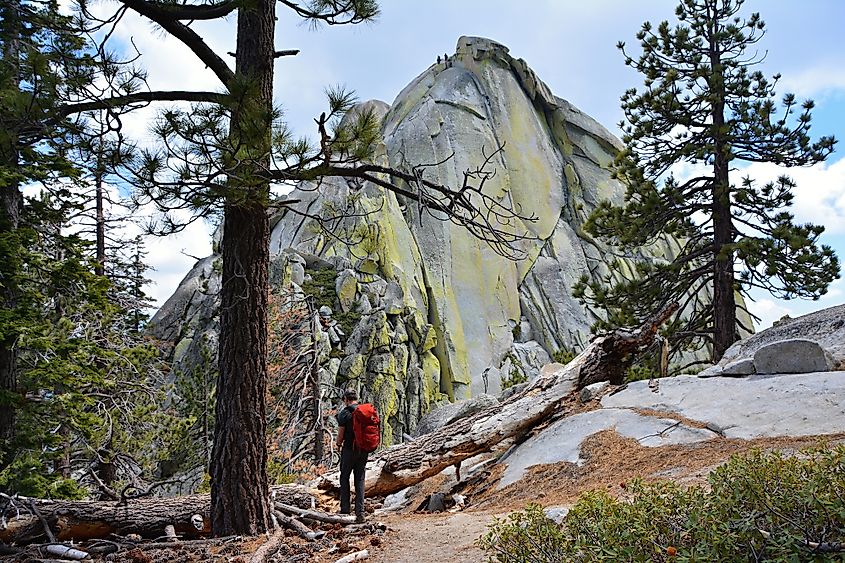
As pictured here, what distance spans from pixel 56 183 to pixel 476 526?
794cm

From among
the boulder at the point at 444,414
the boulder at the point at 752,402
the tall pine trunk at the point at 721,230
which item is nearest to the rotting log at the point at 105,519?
Result: the boulder at the point at 752,402

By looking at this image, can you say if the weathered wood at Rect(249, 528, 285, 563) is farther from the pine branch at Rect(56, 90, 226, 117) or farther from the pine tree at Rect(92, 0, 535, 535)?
the pine branch at Rect(56, 90, 226, 117)

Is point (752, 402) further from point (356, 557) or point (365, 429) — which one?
point (356, 557)

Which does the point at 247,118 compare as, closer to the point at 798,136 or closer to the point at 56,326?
the point at 56,326

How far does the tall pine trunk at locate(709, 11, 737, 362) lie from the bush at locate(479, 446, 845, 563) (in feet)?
33.8

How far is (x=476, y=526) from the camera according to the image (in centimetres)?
568

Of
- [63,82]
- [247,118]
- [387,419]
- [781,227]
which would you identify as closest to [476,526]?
[247,118]

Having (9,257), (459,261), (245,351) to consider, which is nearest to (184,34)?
(245,351)

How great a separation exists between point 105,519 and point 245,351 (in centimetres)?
216

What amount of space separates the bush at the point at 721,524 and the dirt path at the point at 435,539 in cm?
143

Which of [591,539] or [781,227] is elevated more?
[781,227]

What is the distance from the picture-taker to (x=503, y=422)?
8430 millimetres

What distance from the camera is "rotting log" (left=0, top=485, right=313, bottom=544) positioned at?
18.2ft

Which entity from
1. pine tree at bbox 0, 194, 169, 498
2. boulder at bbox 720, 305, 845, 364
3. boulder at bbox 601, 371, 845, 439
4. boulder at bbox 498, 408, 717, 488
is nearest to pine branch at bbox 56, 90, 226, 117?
pine tree at bbox 0, 194, 169, 498
